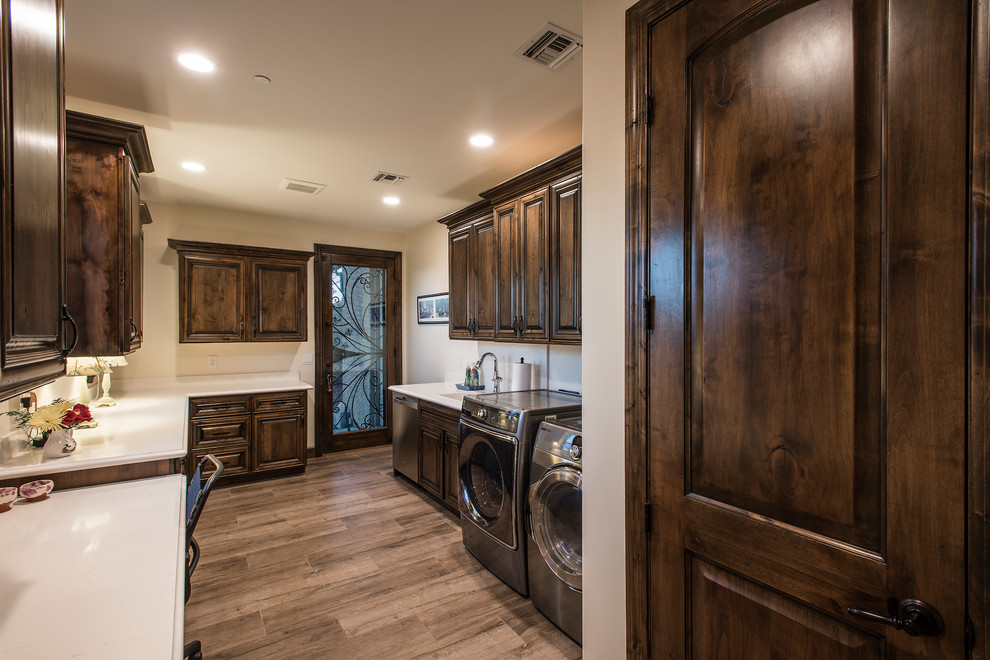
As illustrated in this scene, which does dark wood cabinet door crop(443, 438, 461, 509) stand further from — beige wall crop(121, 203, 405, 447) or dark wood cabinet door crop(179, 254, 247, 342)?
dark wood cabinet door crop(179, 254, 247, 342)

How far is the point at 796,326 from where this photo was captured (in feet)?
3.19

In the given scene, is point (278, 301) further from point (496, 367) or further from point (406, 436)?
point (496, 367)

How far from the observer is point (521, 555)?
8.19 ft

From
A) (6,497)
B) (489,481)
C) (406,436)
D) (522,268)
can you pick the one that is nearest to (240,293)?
(406,436)

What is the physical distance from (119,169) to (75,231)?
394 mm

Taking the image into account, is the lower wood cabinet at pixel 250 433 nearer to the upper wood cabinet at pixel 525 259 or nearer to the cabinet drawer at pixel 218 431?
the cabinet drawer at pixel 218 431

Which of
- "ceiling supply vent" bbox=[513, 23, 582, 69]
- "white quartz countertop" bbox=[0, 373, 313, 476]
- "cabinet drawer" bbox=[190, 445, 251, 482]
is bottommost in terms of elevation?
"cabinet drawer" bbox=[190, 445, 251, 482]

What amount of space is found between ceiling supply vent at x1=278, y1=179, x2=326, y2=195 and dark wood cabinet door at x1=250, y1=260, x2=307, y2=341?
1041mm

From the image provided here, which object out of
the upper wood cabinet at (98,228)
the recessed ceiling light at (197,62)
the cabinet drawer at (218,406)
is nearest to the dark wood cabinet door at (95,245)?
the upper wood cabinet at (98,228)

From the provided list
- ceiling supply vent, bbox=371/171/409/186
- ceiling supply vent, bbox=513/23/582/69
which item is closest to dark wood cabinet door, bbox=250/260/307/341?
ceiling supply vent, bbox=371/171/409/186

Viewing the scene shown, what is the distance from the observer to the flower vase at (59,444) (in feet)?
6.59

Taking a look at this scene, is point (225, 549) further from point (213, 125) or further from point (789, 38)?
point (789, 38)

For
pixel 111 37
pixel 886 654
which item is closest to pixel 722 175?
pixel 886 654

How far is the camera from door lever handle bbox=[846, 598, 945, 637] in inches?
30.8
